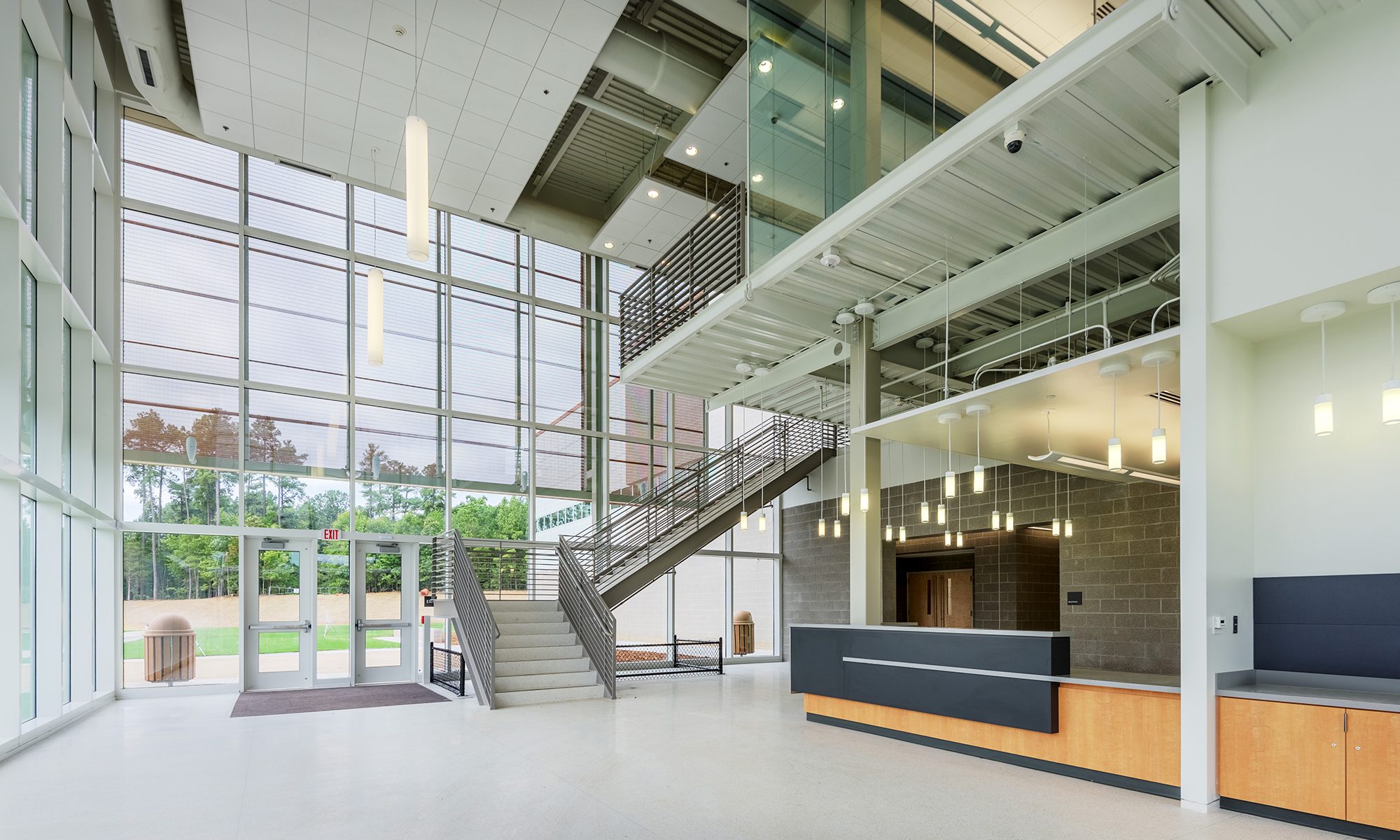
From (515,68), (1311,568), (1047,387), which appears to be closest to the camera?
(1311,568)

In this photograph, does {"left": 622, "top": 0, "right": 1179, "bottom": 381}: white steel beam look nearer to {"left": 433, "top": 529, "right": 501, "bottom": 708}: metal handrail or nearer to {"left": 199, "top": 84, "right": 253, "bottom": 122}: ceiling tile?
{"left": 433, "top": 529, "right": 501, "bottom": 708}: metal handrail

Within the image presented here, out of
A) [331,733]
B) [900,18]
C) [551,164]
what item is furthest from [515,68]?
[331,733]

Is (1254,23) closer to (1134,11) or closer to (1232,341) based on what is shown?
(1134,11)

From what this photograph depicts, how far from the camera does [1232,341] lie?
557 centimetres

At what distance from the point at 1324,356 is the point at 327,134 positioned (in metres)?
11.5

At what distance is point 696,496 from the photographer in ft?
47.4

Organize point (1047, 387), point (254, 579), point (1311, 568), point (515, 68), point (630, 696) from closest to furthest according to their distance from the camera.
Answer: point (1311, 568)
point (1047, 387)
point (515, 68)
point (630, 696)
point (254, 579)

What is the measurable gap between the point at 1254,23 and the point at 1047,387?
2.76 meters

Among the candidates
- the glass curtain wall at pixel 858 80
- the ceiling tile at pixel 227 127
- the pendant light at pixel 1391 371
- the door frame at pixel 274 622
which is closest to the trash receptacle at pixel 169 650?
the door frame at pixel 274 622

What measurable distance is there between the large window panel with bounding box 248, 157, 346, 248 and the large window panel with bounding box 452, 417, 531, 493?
370 centimetres

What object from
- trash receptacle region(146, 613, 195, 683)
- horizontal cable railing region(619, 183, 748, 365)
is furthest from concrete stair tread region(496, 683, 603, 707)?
trash receptacle region(146, 613, 195, 683)

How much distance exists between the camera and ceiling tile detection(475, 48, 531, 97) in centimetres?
952

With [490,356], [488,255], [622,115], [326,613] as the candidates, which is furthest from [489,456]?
[622,115]

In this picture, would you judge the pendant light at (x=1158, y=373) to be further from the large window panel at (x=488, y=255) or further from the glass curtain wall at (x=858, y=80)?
the large window panel at (x=488, y=255)
